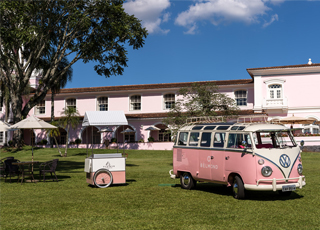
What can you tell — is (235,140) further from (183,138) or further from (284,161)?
(183,138)

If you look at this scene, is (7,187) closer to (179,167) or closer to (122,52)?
(179,167)

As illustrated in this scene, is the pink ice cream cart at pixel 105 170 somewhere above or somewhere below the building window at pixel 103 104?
below

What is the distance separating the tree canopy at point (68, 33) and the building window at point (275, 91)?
22596mm

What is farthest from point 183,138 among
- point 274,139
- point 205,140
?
point 274,139

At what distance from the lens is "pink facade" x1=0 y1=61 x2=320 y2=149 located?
3903 centimetres

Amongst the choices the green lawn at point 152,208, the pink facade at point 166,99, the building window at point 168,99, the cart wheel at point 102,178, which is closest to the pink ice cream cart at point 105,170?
the cart wheel at point 102,178

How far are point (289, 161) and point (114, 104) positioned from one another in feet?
126

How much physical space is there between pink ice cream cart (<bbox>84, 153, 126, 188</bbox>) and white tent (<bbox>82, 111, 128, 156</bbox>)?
96.3 inches

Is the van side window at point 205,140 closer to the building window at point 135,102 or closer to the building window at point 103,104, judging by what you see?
the building window at point 135,102

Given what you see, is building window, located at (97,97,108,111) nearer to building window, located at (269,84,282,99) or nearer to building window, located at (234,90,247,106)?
building window, located at (234,90,247,106)

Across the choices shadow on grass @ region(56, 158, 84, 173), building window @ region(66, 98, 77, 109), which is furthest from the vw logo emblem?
building window @ region(66, 98, 77, 109)

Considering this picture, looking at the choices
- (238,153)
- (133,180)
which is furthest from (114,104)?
(238,153)

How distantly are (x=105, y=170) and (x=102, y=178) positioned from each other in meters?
0.29

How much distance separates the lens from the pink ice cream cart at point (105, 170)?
12.6 metres
